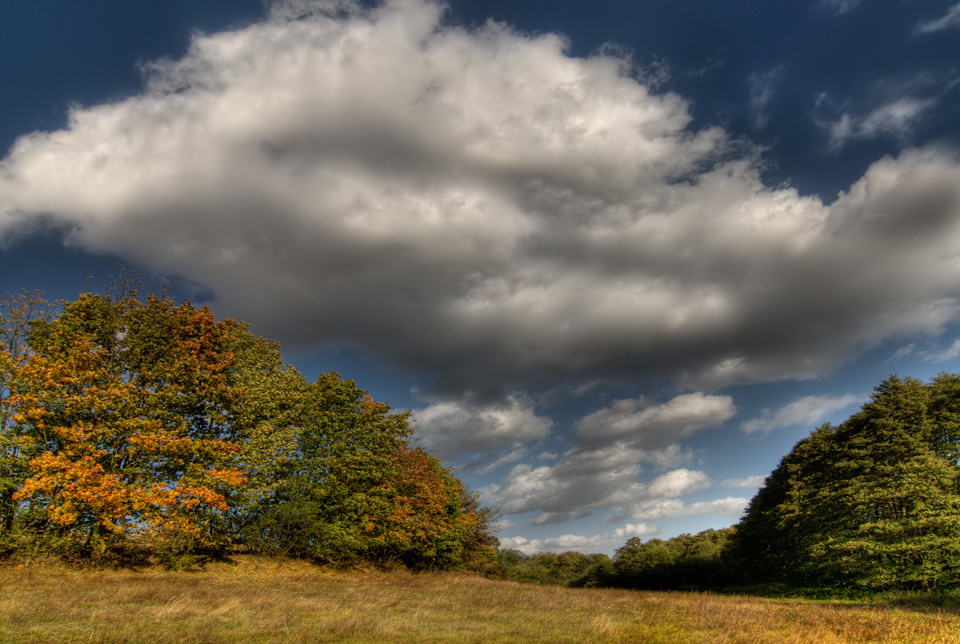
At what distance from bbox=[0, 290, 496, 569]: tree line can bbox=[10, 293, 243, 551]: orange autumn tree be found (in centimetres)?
8

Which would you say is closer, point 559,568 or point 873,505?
point 873,505

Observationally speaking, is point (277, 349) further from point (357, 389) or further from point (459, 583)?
point (459, 583)

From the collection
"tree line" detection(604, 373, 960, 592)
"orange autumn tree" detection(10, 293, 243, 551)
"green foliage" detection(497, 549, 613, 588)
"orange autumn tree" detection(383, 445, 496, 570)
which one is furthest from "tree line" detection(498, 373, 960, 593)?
"orange autumn tree" detection(10, 293, 243, 551)

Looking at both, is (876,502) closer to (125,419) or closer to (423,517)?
(423,517)

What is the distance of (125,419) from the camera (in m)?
27.1

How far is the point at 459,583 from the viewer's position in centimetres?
3700

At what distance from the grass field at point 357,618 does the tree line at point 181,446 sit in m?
3.31

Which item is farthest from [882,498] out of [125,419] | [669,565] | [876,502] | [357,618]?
[125,419]

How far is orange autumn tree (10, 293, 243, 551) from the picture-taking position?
81.3 feet

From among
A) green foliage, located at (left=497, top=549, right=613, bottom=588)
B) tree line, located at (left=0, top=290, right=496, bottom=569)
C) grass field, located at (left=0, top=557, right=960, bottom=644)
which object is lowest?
green foliage, located at (left=497, top=549, right=613, bottom=588)

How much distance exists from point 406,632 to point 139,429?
826 inches

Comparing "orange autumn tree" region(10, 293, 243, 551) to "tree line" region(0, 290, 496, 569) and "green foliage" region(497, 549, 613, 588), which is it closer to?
"tree line" region(0, 290, 496, 569)

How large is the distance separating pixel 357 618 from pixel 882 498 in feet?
136

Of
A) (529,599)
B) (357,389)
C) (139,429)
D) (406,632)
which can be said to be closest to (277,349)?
(357,389)
